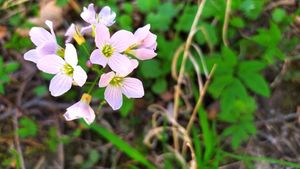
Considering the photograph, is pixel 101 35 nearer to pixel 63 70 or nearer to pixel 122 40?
pixel 122 40

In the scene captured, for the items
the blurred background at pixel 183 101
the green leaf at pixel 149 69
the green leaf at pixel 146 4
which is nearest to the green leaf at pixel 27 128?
the blurred background at pixel 183 101

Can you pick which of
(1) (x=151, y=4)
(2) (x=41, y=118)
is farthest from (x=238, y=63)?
(2) (x=41, y=118)

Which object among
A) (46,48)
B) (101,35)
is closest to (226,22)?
(101,35)

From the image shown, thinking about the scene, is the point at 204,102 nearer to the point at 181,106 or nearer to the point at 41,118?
the point at 181,106

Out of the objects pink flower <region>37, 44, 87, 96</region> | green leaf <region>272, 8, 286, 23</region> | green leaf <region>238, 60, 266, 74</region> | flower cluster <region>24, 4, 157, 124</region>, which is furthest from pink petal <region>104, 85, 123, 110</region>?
green leaf <region>272, 8, 286, 23</region>

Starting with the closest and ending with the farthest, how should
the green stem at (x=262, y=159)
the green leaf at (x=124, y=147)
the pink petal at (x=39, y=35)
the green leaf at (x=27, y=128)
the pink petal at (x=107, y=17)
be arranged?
the pink petal at (x=39, y=35) → the pink petal at (x=107, y=17) → the green stem at (x=262, y=159) → the green leaf at (x=124, y=147) → the green leaf at (x=27, y=128)

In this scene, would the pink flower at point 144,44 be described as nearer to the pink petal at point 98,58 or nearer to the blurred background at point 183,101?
the pink petal at point 98,58
